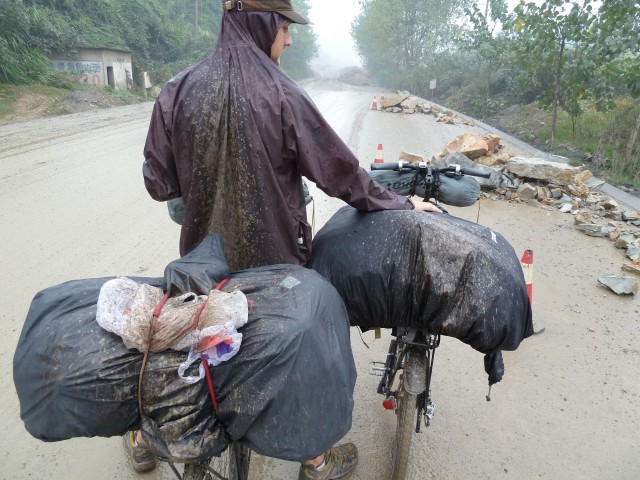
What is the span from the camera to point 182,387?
131 centimetres

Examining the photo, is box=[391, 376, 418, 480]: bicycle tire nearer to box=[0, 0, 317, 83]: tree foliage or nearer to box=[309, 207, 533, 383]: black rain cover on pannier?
box=[309, 207, 533, 383]: black rain cover on pannier

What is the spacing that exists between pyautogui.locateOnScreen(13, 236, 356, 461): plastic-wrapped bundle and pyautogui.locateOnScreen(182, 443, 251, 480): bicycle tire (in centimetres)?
30

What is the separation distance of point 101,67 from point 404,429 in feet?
74.5

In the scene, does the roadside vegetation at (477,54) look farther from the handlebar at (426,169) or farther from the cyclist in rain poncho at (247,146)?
the cyclist in rain poncho at (247,146)

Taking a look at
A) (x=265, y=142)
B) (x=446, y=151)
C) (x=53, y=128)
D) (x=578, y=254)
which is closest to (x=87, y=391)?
(x=265, y=142)

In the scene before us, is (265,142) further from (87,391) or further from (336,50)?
(336,50)

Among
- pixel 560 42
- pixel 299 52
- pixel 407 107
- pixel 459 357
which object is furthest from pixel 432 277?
pixel 299 52

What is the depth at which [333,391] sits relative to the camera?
1.40 metres

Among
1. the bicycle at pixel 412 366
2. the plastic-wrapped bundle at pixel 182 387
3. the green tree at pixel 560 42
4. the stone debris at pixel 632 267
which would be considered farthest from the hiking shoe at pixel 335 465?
the green tree at pixel 560 42

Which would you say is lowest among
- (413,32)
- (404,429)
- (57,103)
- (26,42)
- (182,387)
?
(404,429)

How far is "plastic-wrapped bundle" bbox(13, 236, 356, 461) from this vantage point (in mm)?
1281

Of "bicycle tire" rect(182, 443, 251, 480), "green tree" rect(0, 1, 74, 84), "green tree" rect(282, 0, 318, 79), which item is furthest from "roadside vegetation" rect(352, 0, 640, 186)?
"green tree" rect(282, 0, 318, 79)

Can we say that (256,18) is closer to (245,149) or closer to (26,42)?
(245,149)

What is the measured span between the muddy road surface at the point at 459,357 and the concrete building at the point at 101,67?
14573mm
